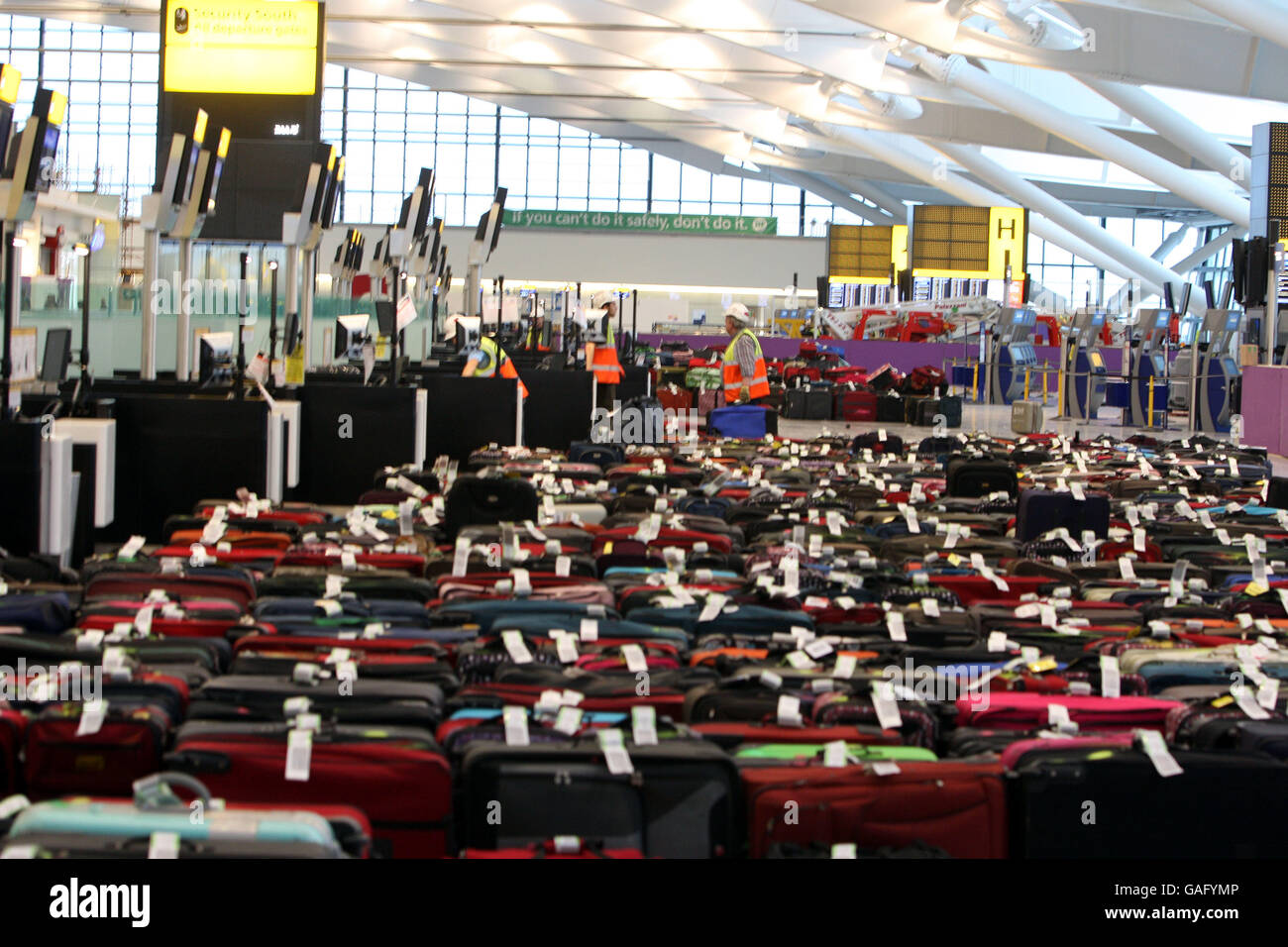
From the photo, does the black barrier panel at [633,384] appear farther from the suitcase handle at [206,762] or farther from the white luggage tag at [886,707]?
the suitcase handle at [206,762]

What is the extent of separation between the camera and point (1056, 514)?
7.42m

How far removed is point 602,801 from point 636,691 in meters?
0.69

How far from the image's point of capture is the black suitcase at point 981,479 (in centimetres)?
874

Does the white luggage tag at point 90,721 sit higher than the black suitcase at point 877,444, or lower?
lower

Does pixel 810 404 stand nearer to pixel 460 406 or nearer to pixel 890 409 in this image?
pixel 890 409

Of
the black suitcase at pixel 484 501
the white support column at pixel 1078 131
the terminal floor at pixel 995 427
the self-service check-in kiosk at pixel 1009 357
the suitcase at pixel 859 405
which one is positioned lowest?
the black suitcase at pixel 484 501

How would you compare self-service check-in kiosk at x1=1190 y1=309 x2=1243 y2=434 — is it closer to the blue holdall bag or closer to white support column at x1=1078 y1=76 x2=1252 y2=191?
white support column at x1=1078 y1=76 x2=1252 y2=191

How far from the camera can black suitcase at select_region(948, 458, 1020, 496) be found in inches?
344

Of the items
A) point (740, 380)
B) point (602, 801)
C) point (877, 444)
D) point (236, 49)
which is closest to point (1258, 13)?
point (740, 380)

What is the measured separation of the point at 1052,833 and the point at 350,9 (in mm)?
27478

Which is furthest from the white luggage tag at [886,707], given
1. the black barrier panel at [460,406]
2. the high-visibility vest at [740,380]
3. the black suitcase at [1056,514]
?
the high-visibility vest at [740,380]

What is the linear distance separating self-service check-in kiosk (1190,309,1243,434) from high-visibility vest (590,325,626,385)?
339 inches

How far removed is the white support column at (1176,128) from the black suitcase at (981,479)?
2098 cm
